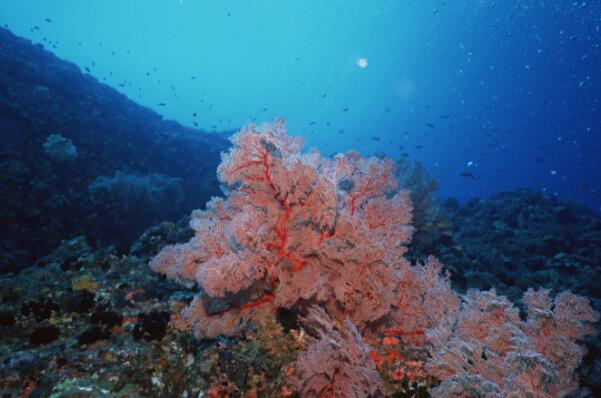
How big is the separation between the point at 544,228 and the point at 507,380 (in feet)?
53.8

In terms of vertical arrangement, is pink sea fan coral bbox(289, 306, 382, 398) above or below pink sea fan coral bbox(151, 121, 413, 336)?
below

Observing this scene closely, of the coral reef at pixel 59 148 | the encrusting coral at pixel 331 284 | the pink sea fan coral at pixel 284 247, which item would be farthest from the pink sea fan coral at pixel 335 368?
the coral reef at pixel 59 148

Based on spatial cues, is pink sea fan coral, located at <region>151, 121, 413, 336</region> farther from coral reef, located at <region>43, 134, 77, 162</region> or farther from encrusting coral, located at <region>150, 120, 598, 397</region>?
coral reef, located at <region>43, 134, 77, 162</region>

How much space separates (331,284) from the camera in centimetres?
356

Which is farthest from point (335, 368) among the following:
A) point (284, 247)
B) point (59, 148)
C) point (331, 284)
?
point (59, 148)

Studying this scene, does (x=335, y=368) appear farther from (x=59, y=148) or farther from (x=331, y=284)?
(x=59, y=148)

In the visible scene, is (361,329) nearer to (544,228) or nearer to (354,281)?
(354,281)

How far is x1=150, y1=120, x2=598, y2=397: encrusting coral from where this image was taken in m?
3.19

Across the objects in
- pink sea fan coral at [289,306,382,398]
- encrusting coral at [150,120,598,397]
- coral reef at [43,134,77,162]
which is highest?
coral reef at [43,134,77,162]

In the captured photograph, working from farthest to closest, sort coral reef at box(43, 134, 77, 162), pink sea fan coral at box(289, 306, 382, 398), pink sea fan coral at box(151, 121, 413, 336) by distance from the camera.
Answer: coral reef at box(43, 134, 77, 162), pink sea fan coral at box(151, 121, 413, 336), pink sea fan coral at box(289, 306, 382, 398)

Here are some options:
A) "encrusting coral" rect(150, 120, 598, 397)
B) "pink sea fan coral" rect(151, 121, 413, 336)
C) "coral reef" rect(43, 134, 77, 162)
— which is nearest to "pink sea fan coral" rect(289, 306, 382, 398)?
"encrusting coral" rect(150, 120, 598, 397)

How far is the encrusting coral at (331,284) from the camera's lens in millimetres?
3189

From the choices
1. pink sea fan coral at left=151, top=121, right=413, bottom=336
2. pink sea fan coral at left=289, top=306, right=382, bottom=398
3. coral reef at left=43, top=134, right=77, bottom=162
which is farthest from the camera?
coral reef at left=43, top=134, right=77, bottom=162

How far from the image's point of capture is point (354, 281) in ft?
11.7
